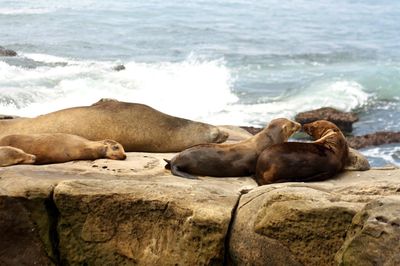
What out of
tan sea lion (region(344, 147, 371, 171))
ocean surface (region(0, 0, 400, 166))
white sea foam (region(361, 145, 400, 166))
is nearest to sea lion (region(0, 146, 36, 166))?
tan sea lion (region(344, 147, 371, 171))

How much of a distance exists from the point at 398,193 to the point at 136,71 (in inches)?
628

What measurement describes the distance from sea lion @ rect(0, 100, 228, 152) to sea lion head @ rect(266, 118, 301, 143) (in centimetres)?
97

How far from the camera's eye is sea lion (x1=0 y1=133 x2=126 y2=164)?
5566 mm

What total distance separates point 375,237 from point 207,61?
63.2 ft

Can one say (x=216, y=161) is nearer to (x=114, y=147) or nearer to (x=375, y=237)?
(x=114, y=147)

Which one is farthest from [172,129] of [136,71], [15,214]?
[136,71]

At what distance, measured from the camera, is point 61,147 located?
5.63 m

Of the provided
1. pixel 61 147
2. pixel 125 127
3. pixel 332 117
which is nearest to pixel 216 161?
pixel 61 147

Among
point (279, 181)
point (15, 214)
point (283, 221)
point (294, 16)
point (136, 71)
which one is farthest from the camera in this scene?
point (294, 16)

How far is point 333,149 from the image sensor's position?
5.23 meters

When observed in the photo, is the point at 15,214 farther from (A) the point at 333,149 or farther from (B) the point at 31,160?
(A) the point at 333,149

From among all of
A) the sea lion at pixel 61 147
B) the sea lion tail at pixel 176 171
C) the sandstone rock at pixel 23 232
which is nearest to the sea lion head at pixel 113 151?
the sea lion at pixel 61 147

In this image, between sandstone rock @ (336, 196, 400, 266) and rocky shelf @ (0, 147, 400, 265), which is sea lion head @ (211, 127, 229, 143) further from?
sandstone rock @ (336, 196, 400, 266)

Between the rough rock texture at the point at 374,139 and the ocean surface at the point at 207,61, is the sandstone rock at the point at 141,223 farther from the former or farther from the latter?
the rough rock texture at the point at 374,139
